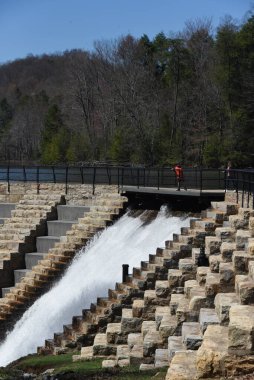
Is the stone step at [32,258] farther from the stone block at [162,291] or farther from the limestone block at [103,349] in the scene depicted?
the limestone block at [103,349]

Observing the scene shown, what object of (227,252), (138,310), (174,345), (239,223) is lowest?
(138,310)

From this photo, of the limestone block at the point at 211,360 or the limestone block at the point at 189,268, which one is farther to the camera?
the limestone block at the point at 189,268

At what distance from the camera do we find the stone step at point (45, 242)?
29602 mm

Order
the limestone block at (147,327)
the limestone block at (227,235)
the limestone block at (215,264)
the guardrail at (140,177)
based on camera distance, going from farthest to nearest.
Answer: the guardrail at (140,177), the limestone block at (227,235), the limestone block at (215,264), the limestone block at (147,327)

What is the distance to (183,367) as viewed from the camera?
8914mm

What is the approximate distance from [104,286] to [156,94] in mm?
47691

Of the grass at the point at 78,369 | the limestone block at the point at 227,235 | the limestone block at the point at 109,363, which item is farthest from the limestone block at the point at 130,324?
the limestone block at the point at 227,235

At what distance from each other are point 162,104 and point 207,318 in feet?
189

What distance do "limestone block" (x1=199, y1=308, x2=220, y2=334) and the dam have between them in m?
0.01

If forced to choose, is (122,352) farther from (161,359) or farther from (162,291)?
(162,291)

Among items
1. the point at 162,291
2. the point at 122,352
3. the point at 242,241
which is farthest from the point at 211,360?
the point at 162,291

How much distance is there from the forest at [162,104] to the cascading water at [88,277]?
24039 millimetres

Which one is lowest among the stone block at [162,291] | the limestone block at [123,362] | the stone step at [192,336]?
the limestone block at [123,362]

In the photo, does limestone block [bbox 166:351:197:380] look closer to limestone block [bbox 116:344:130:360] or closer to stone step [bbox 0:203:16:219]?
limestone block [bbox 116:344:130:360]
